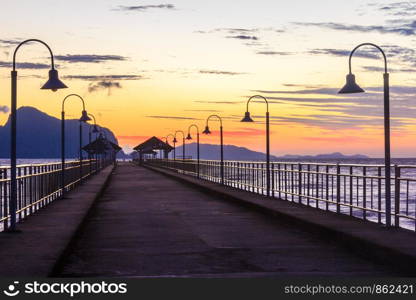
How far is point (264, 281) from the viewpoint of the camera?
9.93 m

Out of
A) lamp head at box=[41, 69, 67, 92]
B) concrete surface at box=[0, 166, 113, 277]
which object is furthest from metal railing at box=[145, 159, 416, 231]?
lamp head at box=[41, 69, 67, 92]

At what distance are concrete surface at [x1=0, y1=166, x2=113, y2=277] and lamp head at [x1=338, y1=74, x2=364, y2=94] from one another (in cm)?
616

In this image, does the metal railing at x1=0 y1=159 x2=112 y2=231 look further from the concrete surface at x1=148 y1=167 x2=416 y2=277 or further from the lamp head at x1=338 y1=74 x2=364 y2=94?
the lamp head at x1=338 y1=74 x2=364 y2=94

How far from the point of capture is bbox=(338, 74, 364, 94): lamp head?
16.2 meters

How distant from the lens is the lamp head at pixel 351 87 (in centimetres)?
1619

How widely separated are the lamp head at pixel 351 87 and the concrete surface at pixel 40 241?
6159mm

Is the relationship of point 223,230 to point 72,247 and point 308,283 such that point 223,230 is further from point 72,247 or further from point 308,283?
point 308,283

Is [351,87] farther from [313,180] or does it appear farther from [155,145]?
[155,145]

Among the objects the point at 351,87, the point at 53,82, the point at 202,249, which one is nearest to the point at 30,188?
the point at 53,82

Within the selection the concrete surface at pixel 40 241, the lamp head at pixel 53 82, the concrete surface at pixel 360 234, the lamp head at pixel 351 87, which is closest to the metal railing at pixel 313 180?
the concrete surface at pixel 360 234

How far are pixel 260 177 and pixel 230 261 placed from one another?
18322 millimetres

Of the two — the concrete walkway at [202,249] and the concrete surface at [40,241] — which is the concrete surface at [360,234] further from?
the concrete surface at [40,241]

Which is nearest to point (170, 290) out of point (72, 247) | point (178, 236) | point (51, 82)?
point (72, 247)

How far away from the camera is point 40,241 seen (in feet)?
44.1
